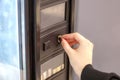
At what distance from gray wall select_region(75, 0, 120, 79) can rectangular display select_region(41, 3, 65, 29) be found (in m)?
0.17

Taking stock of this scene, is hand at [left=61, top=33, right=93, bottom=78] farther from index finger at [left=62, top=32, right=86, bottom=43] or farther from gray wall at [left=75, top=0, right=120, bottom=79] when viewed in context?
gray wall at [left=75, top=0, right=120, bottom=79]

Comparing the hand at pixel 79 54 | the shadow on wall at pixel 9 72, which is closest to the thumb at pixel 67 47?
the hand at pixel 79 54

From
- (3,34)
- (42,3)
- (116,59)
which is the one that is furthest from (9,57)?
(116,59)

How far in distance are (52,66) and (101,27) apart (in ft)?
1.04

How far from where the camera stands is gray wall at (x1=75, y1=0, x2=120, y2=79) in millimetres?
1013

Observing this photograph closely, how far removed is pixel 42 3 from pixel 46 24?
0.23 ft

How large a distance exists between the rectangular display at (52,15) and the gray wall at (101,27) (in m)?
0.17

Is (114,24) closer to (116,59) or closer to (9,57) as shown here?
(116,59)

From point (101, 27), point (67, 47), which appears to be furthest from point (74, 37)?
point (101, 27)

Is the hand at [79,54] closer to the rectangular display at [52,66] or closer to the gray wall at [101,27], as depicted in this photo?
the rectangular display at [52,66]

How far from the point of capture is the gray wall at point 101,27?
101cm

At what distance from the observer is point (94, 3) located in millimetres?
1013

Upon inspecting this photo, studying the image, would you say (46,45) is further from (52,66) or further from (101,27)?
(101,27)

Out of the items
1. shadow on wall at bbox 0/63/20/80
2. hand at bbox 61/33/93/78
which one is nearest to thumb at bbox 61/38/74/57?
hand at bbox 61/33/93/78
